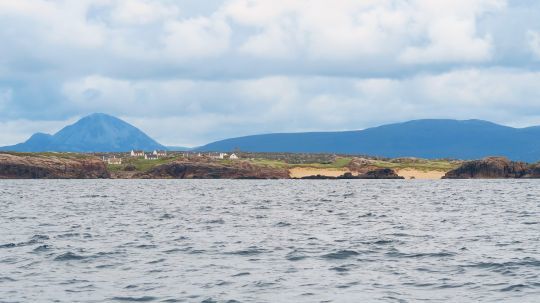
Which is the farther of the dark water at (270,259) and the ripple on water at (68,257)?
the ripple on water at (68,257)

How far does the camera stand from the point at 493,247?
4600cm

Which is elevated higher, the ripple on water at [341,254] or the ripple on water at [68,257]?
the ripple on water at [68,257]

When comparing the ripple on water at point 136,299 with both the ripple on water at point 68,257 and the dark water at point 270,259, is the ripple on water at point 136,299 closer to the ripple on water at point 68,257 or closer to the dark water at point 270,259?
the dark water at point 270,259

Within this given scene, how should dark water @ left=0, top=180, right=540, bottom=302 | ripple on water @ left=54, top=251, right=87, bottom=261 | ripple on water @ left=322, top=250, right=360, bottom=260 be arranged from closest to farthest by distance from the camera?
dark water @ left=0, top=180, right=540, bottom=302 < ripple on water @ left=54, top=251, right=87, bottom=261 < ripple on water @ left=322, top=250, right=360, bottom=260

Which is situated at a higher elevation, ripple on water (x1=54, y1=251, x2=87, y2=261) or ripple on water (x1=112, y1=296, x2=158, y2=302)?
ripple on water (x1=54, y1=251, x2=87, y2=261)

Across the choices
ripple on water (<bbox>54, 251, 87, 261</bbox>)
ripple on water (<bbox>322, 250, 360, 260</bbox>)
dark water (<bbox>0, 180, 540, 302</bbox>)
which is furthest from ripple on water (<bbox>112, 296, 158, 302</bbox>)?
ripple on water (<bbox>322, 250, 360, 260</bbox>)

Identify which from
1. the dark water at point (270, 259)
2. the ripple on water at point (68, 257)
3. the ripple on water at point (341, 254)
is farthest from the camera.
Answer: the ripple on water at point (341, 254)

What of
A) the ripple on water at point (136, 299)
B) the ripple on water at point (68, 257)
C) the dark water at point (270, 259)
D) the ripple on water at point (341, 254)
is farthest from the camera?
the ripple on water at point (341, 254)

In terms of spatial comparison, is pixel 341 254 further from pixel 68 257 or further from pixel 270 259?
pixel 68 257

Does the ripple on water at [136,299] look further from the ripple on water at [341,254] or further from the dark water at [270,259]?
the ripple on water at [341,254]

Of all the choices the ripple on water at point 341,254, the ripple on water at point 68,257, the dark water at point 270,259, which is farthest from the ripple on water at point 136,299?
the ripple on water at point 341,254

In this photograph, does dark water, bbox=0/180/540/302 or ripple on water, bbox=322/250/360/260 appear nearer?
dark water, bbox=0/180/540/302

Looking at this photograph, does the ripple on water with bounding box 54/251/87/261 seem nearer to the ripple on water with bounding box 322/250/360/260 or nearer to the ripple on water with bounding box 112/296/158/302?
the ripple on water with bounding box 112/296/158/302

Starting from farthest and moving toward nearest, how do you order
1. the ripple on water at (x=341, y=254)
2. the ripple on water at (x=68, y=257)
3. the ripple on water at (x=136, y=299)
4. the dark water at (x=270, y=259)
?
1. the ripple on water at (x=341, y=254)
2. the ripple on water at (x=68, y=257)
3. the dark water at (x=270, y=259)
4. the ripple on water at (x=136, y=299)
